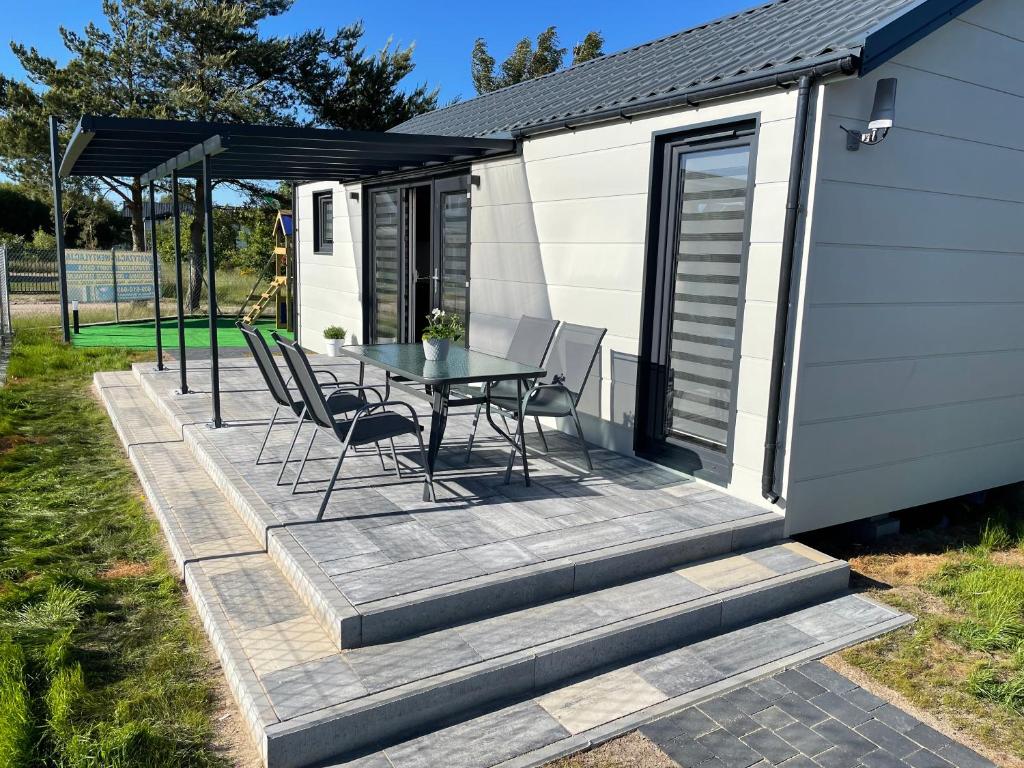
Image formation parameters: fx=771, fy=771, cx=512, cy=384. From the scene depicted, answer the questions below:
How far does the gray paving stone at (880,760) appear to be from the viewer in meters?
2.66

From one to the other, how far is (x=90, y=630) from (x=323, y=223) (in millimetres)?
8358

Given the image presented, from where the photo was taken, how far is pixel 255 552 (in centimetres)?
379

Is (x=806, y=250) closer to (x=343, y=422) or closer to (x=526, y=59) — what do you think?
(x=343, y=422)

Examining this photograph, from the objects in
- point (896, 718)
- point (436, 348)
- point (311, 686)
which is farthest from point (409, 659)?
point (436, 348)

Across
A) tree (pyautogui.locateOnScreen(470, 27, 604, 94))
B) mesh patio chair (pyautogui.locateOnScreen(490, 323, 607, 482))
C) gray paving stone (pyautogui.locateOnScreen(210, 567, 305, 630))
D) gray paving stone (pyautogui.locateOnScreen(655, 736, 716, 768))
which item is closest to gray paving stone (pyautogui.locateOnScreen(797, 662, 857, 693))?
gray paving stone (pyautogui.locateOnScreen(655, 736, 716, 768))

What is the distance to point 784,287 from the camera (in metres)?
4.05

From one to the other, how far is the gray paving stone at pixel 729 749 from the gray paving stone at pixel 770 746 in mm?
31

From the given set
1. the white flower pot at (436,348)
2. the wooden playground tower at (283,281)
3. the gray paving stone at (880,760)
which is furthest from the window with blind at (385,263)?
the gray paving stone at (880,760)

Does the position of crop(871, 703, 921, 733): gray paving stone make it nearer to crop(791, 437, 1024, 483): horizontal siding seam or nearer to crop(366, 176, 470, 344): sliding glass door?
crop(791, 437, 1024, 483): horizontal siding seam

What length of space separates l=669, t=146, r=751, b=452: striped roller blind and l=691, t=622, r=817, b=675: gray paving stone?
1315 millimetres

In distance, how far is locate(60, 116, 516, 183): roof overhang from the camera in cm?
501

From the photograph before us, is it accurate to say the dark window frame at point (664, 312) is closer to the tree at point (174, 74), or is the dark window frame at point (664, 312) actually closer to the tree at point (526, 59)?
the tree at point (174, 74)

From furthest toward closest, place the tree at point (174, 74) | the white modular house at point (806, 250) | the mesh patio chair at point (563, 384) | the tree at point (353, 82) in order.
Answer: the tree at point (353, 82) < the tree at point (174, 74) < the mesh patio chair at point (563, 384) < the white modular house at point (806, 250)

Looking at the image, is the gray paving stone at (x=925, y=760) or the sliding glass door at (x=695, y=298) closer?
the gray paving stone at (x=925, y=760)
